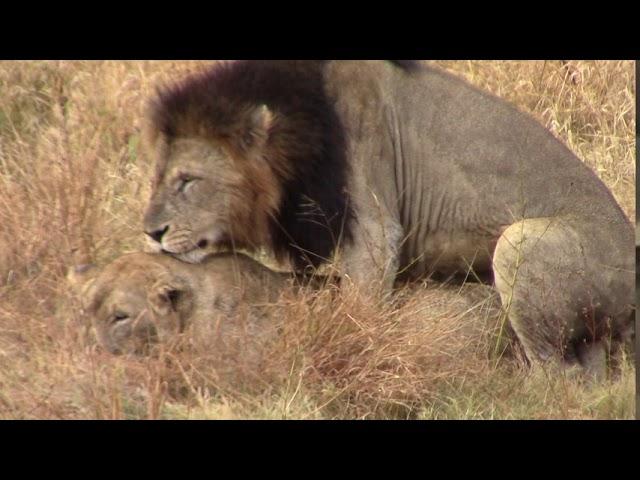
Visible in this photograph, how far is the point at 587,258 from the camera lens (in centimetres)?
762

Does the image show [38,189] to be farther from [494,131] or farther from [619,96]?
[619,96]

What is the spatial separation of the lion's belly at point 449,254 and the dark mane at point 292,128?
574mm

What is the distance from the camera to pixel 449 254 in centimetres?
801

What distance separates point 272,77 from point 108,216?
1.68 meters

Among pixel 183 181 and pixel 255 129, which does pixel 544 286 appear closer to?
pixel 255 129

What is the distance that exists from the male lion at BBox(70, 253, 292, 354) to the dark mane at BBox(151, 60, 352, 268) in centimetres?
41

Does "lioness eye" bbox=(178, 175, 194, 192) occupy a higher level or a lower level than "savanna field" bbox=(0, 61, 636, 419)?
higher

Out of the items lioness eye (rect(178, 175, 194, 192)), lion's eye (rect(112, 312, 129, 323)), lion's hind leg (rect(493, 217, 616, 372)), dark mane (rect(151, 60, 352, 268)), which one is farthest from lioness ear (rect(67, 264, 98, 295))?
lion's hind leg (rect(493, 217, 616, 372))

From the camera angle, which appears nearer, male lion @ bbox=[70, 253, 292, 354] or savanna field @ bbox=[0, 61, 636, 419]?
savanna field @ bbox=[0, 61, 636, 419]

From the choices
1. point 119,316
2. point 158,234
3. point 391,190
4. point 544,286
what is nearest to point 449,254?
point 391,190

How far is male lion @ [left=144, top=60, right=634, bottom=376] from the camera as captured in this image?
759 centimetres

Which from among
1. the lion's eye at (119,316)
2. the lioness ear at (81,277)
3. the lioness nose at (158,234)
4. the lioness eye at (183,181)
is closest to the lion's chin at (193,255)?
the lioness nose at (158,234)

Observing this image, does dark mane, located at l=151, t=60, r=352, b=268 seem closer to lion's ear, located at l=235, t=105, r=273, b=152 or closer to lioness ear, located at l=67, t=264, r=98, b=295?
lion's ear, located at l=235, t=105, r=273, b=152

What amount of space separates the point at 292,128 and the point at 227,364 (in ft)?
5.25
